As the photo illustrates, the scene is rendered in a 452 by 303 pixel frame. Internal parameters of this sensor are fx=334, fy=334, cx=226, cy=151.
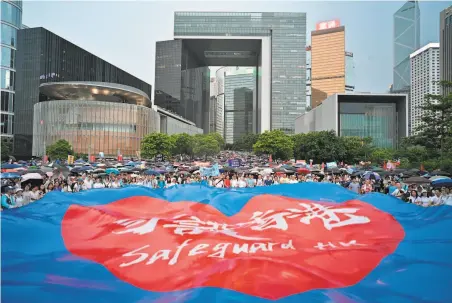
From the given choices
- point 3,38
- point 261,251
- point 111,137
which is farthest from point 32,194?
point 3,38

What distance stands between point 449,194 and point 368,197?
4.84 m

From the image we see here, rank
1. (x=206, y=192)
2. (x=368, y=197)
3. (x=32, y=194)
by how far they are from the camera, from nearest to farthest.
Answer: (x=368, y=197), (x=206, y=192), (x=32, y=194)

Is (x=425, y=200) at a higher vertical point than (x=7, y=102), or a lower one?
lower

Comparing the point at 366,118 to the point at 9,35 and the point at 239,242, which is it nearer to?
the point at 239,242

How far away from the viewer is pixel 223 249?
681 cm

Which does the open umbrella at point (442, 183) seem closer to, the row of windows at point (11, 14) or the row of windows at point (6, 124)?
the row of windows at point (6, 124)

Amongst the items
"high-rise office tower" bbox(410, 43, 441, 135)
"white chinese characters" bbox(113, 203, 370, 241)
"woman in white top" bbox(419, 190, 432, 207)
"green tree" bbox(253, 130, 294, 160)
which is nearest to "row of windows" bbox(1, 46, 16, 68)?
"green tree" bbox(253, 130, 294, 160)

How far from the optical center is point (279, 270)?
5879mm

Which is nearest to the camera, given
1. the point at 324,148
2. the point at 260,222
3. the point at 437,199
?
the point at 260,222

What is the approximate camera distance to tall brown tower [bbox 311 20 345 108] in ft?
612

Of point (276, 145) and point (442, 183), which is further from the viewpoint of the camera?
point (276, 145)

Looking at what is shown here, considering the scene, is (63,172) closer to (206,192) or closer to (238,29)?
(206,192)

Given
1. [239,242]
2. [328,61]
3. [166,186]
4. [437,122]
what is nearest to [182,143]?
[437,122]

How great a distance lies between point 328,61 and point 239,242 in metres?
201
